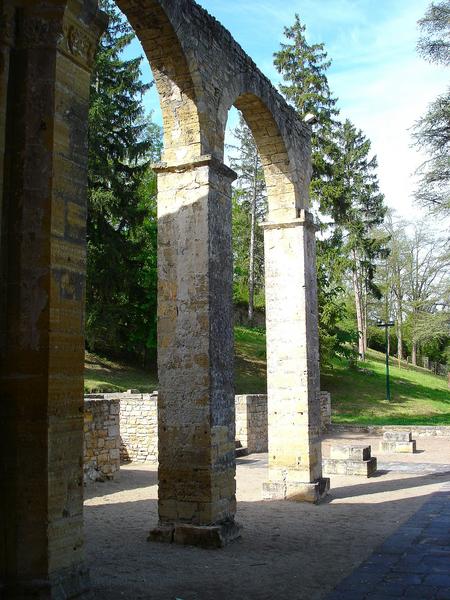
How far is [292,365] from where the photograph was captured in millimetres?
10109

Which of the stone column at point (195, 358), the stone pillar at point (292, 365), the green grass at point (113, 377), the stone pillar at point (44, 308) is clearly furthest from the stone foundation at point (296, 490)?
the green grass at point (113, 377)

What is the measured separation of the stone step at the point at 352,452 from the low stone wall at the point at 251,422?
3.36 metres

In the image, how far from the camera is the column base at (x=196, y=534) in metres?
6.73

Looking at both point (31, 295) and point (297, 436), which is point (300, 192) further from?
point (31, 295)

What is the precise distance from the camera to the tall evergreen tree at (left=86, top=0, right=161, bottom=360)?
23156 millimetres

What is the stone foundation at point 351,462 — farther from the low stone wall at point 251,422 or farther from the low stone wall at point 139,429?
the low stone wall at point 139,429

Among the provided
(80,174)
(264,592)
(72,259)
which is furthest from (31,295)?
(264,592)

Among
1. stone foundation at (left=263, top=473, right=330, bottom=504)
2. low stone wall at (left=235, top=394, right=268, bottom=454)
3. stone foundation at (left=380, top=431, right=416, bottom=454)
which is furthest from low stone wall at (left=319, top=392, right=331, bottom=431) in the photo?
stone foundation at (left=263, top=473, right=330, bottom=504)

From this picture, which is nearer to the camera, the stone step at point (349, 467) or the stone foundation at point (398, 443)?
the stone step at point (349, 467)

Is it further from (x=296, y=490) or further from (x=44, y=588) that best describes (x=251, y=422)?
(x=44, y=588)

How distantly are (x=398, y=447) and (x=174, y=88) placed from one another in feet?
42.6

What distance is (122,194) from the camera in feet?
79.2

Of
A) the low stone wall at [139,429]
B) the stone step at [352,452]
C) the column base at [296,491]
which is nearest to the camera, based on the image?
the column base at [296,491]

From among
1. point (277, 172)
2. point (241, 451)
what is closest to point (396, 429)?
point (241, 451)
